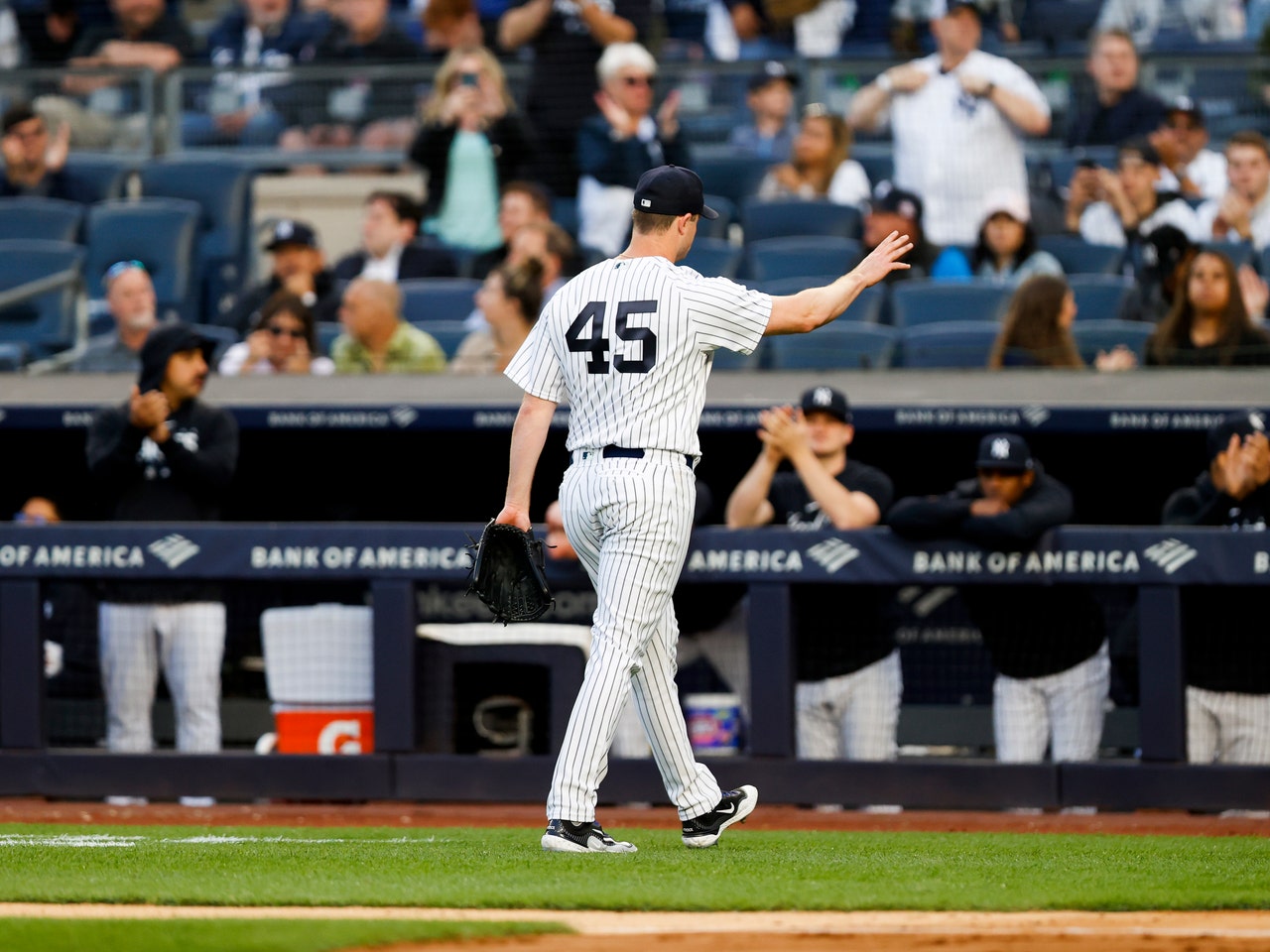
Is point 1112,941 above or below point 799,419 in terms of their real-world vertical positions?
below

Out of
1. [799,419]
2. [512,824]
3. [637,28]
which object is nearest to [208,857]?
[512,824]

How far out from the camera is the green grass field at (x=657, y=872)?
13.2 ft

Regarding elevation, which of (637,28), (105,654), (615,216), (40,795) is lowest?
(40,795)

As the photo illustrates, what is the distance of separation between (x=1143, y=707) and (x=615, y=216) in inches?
175

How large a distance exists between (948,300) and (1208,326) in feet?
4.16

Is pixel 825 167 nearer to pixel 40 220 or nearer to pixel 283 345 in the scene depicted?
pixel 283 345

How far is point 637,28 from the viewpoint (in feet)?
37.9

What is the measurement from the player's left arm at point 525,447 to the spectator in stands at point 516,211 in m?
4.74

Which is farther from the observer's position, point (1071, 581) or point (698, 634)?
point (698, 634)

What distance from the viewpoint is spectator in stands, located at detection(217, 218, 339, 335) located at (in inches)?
366

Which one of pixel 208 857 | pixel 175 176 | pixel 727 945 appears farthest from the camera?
pixel 175 176

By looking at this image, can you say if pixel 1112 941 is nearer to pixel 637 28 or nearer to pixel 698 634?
pixel 698 634

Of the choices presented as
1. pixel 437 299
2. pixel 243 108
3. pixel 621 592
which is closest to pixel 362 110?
pixel 243 108

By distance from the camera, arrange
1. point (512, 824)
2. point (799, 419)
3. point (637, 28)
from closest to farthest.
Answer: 1. point (512, 824)
2. point (799, 419)
3. point (637, 28)
